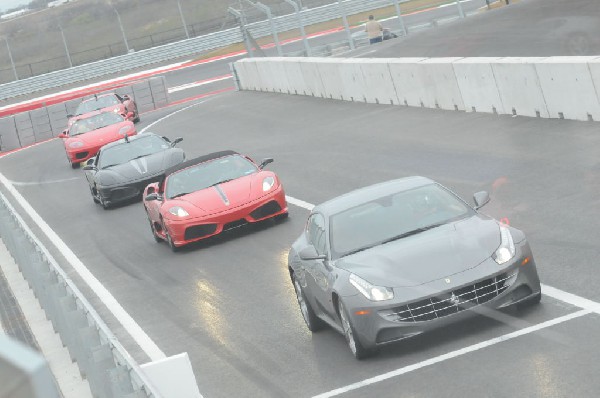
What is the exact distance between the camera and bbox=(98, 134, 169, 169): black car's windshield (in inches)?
982

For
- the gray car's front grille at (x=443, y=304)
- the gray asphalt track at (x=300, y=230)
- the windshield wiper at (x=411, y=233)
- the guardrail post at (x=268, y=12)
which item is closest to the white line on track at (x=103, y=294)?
the gray asphalt track at (x=300, y=230)

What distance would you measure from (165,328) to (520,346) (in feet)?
16.7

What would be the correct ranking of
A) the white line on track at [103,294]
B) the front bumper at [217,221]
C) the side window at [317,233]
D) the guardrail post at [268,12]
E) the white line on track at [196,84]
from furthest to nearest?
the white line on track at [196,84] → the guardrail post at [268,12] → the front bumper at [217,221] → the white line on track at [103,294] → the side window at [317,233]

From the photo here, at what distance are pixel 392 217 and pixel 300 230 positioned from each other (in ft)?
22.6

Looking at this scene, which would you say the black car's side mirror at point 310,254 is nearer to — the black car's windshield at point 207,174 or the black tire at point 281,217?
the black tire at point 281,217

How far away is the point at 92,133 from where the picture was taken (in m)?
34.5

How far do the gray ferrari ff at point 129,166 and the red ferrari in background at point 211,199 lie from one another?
5354 millimetres

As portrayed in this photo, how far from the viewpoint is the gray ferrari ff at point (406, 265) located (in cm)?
855

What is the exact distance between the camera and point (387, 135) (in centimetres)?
2470

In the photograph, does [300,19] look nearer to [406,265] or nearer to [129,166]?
[129,166]

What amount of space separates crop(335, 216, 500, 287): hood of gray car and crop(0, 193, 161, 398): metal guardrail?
207cm

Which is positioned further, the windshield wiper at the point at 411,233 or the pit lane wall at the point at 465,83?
the pit lane wall at the point at 465,83

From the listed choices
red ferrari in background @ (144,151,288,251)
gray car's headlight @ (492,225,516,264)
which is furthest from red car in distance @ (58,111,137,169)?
gray car's headlight @ (492,225,516,264)

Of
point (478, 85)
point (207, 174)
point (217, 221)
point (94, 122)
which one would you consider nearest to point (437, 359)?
point (217, 221)
